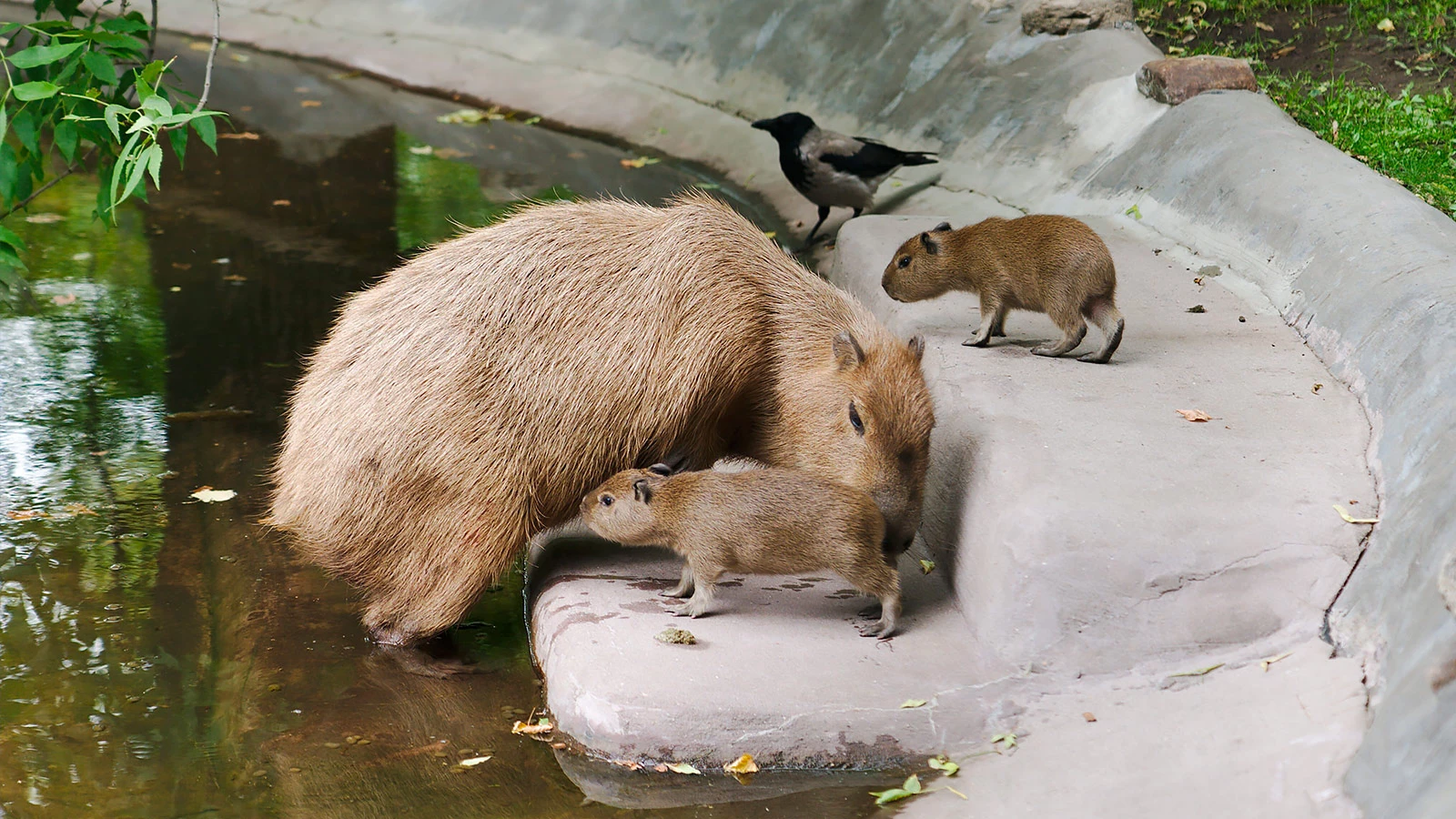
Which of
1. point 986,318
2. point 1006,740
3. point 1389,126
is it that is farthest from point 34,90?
point 1389,126

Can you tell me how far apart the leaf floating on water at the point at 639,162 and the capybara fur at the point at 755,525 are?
618 centimetres

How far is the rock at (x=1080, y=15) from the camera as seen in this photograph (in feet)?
26.5

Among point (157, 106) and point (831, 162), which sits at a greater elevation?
point (157, 106)

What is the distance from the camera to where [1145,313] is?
484 centimetres

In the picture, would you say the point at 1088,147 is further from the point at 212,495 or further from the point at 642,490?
the point at 212,495

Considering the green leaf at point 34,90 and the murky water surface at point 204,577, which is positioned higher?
the green leaf at point 34,90

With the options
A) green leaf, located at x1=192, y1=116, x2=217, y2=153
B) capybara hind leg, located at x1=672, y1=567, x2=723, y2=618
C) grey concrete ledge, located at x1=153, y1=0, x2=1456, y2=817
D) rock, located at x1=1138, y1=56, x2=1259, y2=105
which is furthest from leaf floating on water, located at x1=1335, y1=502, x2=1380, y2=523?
rock, located at x1=1138, y1=56, x2=1259, y2=105

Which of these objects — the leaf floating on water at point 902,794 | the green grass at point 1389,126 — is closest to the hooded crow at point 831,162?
the green grass at point 1389,126

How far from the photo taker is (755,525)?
369cm

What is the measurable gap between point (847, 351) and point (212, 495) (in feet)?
8.83

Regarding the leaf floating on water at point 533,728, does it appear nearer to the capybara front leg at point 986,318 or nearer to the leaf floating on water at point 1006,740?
the leaf floating on water at point 1006,740

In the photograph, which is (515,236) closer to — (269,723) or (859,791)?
(269,723)

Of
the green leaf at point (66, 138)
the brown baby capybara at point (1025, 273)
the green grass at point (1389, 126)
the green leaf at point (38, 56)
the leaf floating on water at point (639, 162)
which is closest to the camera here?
the green leaf at point (38, 56)

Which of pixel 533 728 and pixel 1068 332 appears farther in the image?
pixel 1068 332
